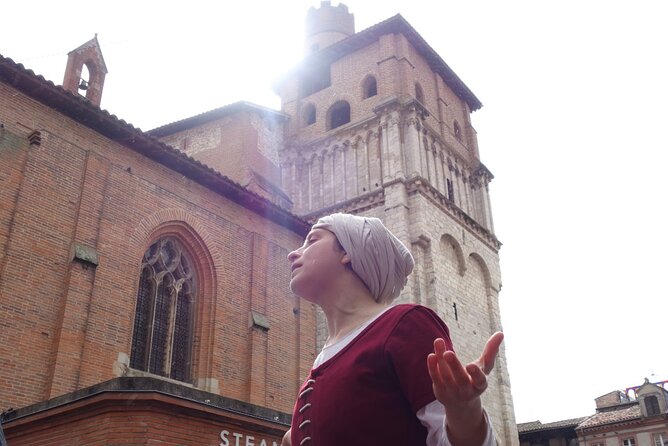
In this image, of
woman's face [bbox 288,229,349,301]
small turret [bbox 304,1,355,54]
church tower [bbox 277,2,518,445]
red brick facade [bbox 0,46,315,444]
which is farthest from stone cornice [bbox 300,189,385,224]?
woman's face [bbox 288,229,349,301]

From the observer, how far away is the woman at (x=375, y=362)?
1862 millimetres

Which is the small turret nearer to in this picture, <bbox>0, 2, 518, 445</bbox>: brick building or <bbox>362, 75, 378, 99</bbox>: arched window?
<bbox>0, 2, 518, 445</bbox>: brick building

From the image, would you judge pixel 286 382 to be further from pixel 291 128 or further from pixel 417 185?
pixel 291 128

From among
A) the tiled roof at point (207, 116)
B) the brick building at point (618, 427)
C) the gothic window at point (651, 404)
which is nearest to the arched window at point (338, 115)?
the tiled roof at point (207, 116)

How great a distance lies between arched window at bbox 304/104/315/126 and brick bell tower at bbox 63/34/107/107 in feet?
32.9

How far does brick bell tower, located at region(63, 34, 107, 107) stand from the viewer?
18.1m

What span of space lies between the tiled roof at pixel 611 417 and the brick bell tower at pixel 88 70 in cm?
3515

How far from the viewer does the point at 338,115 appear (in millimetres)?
26938

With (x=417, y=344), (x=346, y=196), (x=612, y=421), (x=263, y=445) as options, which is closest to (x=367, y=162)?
(x=346, y=196)

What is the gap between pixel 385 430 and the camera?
205cm

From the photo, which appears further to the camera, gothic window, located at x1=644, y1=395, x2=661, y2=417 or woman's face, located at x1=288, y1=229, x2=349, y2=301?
gothic window, located at x1=644, y1=395, x2=661, y2=417

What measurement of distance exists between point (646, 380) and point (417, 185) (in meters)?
27.6

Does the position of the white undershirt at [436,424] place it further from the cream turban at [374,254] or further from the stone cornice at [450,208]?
the stone cornice at [450,208]

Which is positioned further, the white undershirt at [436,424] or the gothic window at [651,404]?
the gothic window at [651,404]
